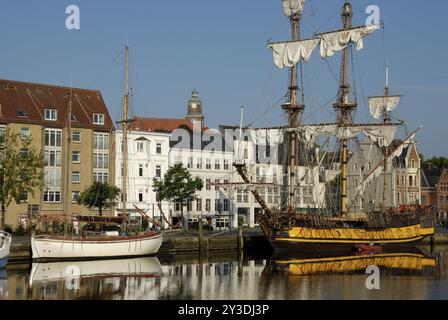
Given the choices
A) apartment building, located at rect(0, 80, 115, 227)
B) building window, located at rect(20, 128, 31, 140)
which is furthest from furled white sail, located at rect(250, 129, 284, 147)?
building window, located at rect(20, 128, 31, 140)

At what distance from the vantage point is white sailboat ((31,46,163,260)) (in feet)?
186

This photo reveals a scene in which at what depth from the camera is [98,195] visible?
263 ft

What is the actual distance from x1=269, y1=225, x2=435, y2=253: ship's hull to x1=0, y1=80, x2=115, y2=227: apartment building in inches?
1029

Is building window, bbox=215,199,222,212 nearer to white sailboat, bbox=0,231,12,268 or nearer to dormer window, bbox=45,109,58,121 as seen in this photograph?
dormer window, bbox=45,109,58,121

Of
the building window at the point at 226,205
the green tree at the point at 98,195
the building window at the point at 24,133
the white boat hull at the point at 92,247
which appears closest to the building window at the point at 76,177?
the green tree at the point at 98,195

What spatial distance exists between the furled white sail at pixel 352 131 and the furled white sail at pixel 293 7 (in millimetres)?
12454

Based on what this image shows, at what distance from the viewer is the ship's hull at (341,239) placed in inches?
2805

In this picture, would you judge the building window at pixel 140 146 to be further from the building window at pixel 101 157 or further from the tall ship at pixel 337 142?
the tall ship at pixel 337 142

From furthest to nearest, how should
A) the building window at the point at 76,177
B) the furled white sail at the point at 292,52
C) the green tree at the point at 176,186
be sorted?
1. the building window at the point at 76,177
2. the green tree at the point at 176,186
3. the furled white sail at the point at 292,52

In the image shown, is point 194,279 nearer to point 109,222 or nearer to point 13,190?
point 109,222

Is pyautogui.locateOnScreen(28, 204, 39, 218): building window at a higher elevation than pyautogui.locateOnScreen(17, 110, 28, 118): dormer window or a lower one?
A: lower
